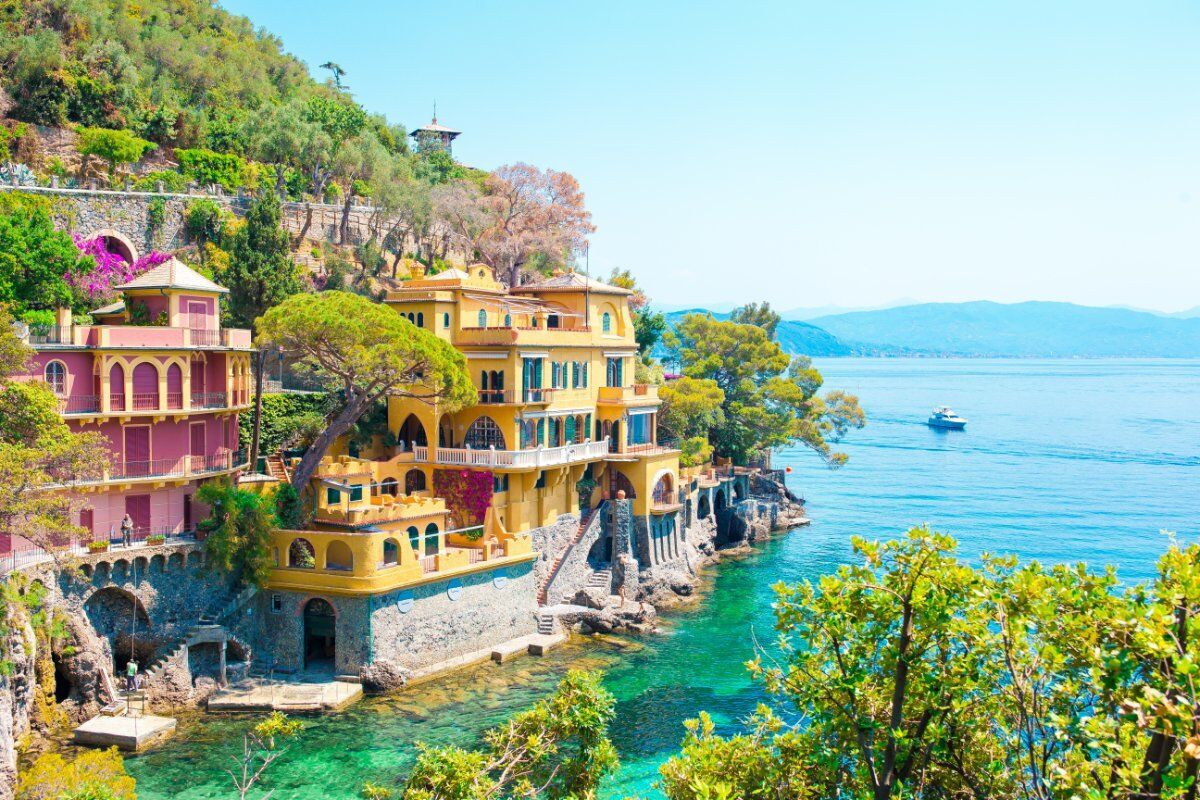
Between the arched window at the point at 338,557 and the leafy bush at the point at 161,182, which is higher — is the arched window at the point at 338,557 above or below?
below

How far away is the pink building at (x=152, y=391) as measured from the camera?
31.9m

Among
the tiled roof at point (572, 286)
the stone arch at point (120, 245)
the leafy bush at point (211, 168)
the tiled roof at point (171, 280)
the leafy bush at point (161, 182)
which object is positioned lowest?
the tiled roof at point (171, 280)

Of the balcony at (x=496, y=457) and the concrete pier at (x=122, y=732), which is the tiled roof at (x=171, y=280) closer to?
the balcony at (x=496, y=457)

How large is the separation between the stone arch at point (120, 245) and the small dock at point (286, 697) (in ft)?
76.6

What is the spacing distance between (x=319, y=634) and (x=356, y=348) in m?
9.52

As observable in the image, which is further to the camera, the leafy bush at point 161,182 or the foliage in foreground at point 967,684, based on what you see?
the leafy bush at point 161,182

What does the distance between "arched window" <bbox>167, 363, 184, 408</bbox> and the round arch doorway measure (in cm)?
765

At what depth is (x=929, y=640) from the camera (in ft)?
50.4

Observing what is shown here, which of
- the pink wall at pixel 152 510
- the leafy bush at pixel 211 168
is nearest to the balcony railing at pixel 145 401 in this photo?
the pink wall at pixel 152 510

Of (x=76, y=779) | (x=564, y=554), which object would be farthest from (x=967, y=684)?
(x=564, y=554)

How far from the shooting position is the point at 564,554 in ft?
142

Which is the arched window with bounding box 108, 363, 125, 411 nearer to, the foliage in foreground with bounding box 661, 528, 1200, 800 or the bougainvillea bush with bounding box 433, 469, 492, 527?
the bougainvillea bush with bounding box 433, 469, 492, 527

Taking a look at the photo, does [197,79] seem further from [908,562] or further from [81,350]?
[908,562]

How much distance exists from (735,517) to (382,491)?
23.7 m
